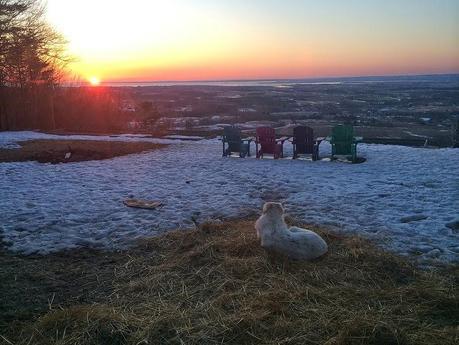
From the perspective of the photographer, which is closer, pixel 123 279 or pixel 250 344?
pixel 250 344

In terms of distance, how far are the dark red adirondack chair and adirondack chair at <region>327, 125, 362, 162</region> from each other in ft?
1.44

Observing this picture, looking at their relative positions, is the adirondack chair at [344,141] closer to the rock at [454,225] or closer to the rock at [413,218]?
the rock at [413,218]

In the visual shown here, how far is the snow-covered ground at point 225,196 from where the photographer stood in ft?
18.1

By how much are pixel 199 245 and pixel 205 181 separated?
3458 millimetres

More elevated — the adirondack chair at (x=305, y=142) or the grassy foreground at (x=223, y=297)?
the adirondack chair at (x=305, y=142)

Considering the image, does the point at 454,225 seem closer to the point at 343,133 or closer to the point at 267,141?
the point at 343,133

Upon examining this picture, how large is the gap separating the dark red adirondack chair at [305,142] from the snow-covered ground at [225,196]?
39 centimetres

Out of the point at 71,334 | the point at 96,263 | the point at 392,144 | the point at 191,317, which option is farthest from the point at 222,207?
the point at 392,144

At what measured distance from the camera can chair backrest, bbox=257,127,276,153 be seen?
36.6 feet

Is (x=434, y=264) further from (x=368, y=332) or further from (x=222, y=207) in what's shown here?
(x=222, y=207)

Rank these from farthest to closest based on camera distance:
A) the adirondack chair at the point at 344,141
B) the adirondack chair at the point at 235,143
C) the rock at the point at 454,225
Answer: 1. the adirondack chair at the point at 235,143
2. the adirondack chair at the point at 344,141
3. the rock at the point at 454,225

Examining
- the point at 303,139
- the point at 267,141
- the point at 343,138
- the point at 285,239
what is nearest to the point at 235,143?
the point at 267,141

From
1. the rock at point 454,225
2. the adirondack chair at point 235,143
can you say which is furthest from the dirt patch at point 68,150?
the rock at point 454,225

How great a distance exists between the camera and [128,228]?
5.86 metres
